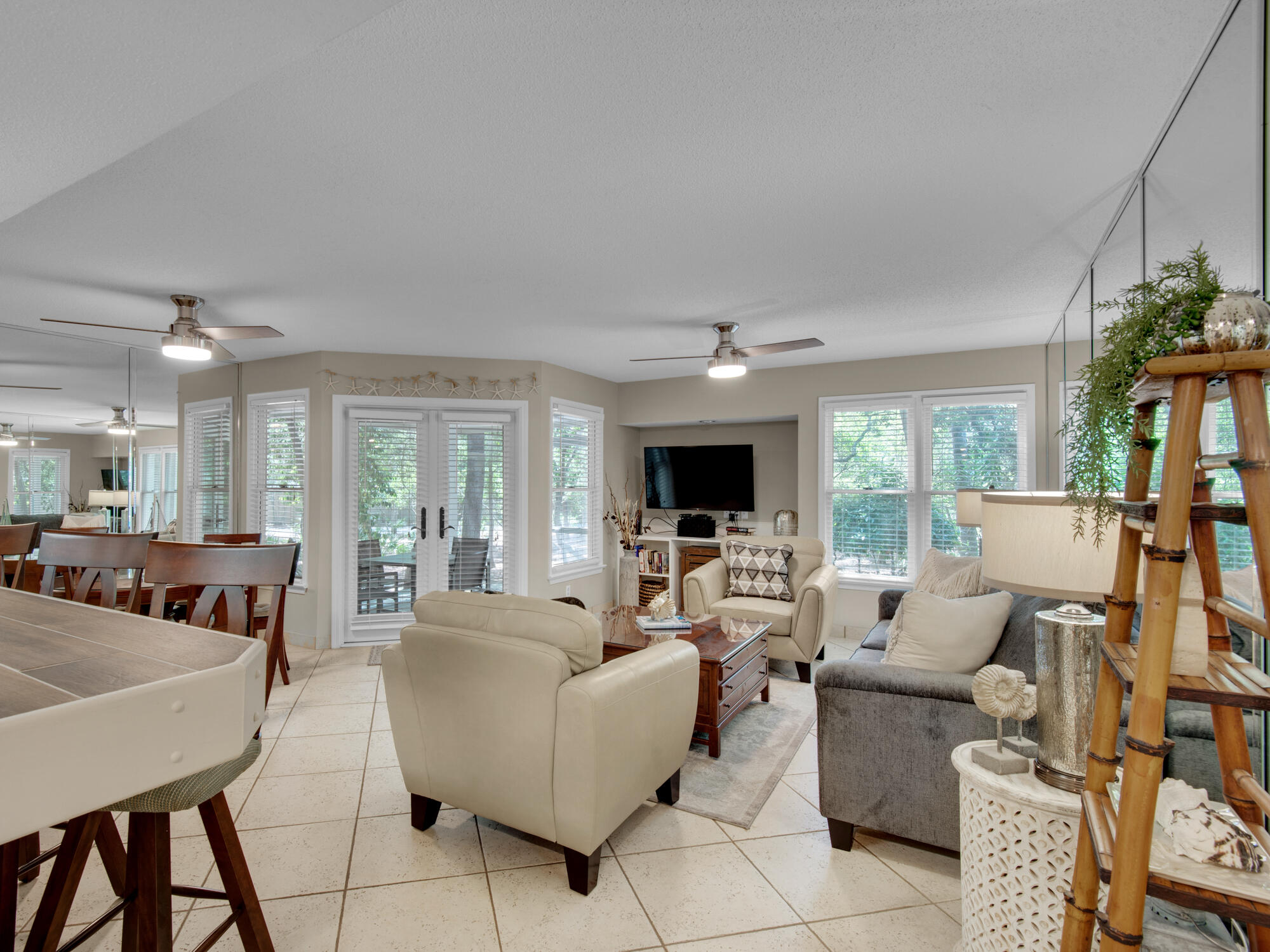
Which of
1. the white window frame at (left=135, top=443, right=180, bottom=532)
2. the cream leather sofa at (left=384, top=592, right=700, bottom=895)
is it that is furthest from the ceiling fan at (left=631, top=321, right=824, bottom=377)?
the white window frame at (left=135, top=443, right=180, bottom=532)

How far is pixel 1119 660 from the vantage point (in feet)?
3.79

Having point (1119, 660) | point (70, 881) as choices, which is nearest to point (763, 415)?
point (1119, 660)

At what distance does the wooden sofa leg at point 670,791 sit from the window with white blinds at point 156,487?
15.1 feet

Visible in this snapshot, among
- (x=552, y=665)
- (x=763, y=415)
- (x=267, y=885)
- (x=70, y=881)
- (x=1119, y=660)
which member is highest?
(x=763, y=415)

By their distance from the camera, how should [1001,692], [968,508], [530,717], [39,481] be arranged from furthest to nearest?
[39,481]
[968,508]
[530,717]
[1001,692]

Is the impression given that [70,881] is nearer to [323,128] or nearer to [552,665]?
[552,665]

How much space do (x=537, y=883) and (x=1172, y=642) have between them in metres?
1.97

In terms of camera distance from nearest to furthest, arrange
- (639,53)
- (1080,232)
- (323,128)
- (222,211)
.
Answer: (639,53)
(323,128)
(222,211)
(1080,232)

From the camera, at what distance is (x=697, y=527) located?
6184mm

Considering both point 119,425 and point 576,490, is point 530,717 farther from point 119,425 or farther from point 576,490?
point 119,425

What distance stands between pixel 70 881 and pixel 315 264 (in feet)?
8.57

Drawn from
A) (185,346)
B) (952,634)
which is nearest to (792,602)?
(952,634)

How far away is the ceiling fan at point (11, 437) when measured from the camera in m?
4.20

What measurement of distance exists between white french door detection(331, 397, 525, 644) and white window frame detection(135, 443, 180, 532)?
141cm
